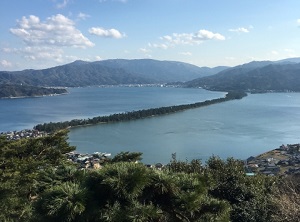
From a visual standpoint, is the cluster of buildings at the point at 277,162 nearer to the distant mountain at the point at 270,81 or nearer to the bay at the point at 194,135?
the bay at the point at 194,135

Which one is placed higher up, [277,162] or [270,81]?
[270,81]

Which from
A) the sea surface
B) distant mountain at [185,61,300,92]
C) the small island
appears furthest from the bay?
the small island

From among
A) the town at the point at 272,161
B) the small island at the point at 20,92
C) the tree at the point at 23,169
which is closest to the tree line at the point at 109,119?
the town at the point at 272,161

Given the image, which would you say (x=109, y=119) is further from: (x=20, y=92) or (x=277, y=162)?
(x=20, y=92)

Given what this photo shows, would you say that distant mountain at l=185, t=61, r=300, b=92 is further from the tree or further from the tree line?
the tree

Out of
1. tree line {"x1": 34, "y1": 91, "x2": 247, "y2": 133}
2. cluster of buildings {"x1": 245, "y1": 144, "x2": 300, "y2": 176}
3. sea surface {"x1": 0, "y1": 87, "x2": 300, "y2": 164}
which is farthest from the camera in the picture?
tree line {"x1": 34, "y1": 91, "x2": 247, "y2": 133}

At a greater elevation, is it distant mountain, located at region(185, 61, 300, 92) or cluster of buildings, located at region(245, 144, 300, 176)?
distant mountain, located at region(185, 61, 300, 92)

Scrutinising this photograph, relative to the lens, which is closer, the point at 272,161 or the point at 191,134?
the point at 272,161

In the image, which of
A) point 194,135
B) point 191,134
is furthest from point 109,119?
Result: point 194,135

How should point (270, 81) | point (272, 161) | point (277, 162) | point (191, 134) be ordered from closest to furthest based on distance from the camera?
point (277, 162), point (272, 161), point (191, 134), point (270, 81)

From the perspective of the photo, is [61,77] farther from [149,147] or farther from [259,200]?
[259,200]
